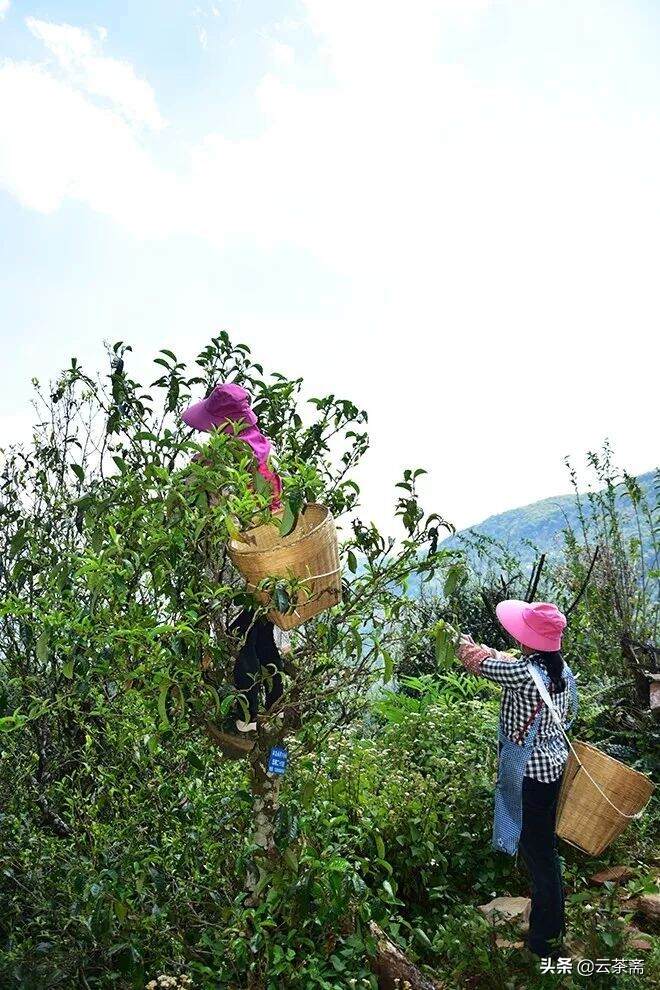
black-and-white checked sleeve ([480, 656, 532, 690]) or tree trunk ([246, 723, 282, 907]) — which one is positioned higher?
black-and-white checked sleeve ([480, 656, 532, 690])

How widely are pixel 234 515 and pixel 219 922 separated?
1.64 metres

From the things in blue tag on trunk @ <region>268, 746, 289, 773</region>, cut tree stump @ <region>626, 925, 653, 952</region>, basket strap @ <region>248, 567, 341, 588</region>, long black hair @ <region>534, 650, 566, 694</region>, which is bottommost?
cut tree stump @ <region>626, 925, 653, 952</region>

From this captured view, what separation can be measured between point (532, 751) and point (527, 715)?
0.52ft

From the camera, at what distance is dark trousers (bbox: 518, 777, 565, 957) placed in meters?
3.88

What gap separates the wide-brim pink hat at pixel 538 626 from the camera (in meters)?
4.04

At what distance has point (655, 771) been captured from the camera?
213 inches

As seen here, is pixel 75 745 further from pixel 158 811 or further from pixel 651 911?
pixel 651 911

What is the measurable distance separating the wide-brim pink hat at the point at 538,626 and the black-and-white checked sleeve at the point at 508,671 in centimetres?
14

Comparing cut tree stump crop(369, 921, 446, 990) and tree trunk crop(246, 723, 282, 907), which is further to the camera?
cut tree stump crop(369, 921, 446, 990)

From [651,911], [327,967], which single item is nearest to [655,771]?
[651,911]

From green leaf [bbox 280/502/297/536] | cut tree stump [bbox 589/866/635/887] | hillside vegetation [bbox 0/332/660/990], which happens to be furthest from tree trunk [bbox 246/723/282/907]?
cut tree stump [bbox 589/866/635/887]

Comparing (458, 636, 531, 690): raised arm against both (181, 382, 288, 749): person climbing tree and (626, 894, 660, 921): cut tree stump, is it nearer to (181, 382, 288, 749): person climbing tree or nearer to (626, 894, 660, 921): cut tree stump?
(181, 382, 288, 749): person climbing tree

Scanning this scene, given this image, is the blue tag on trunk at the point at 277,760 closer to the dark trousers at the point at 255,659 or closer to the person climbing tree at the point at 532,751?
the dark trousers at the point at 255,659

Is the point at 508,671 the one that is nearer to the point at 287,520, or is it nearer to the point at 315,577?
the point at 315,577
